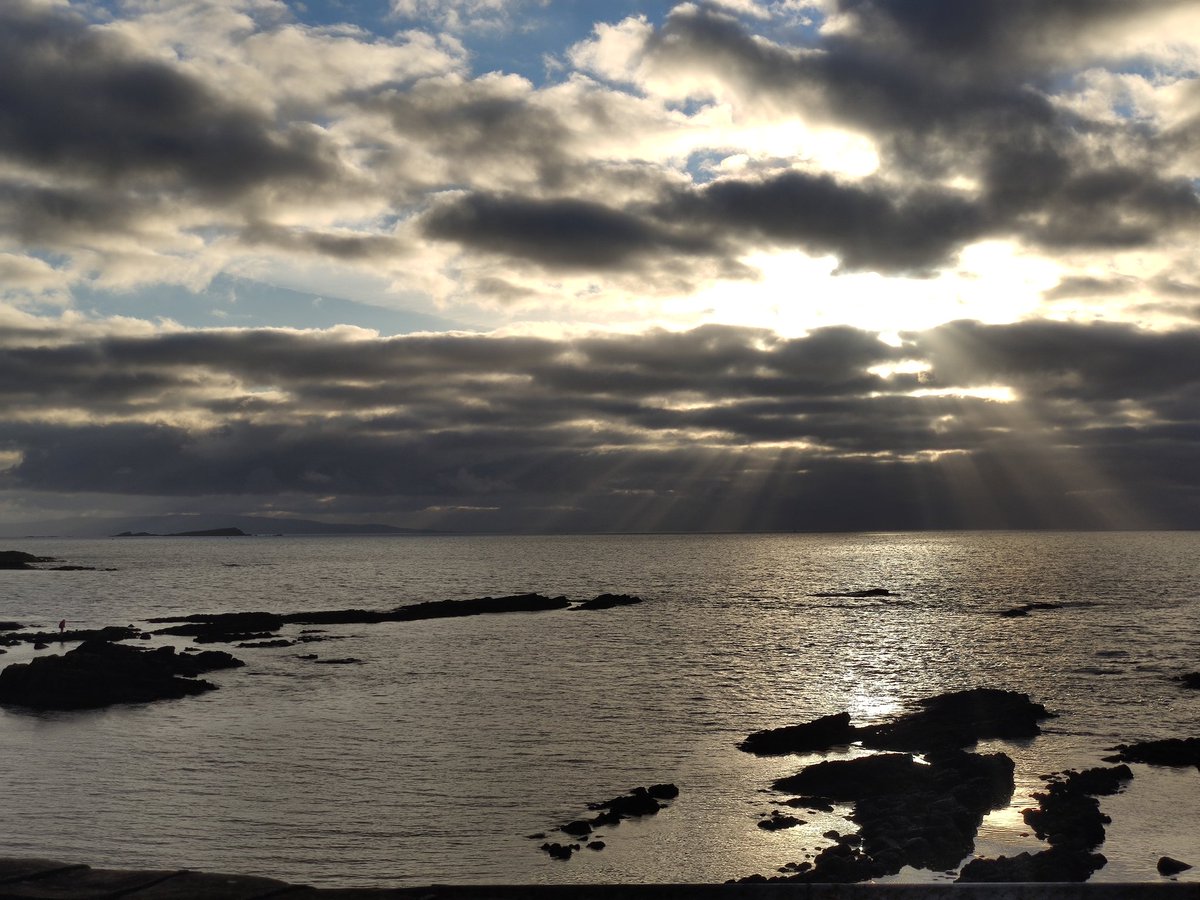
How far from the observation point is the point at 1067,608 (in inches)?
4161

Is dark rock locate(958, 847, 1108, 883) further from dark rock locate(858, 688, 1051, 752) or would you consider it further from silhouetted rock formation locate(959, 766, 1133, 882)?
dark rock locate(858, 688, 1051, 752)

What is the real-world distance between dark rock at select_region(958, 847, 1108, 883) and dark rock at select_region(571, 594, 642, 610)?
89644mm

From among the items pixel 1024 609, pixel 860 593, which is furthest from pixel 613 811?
pixel 860 593

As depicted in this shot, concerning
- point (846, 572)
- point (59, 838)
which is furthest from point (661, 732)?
point (846, 572)

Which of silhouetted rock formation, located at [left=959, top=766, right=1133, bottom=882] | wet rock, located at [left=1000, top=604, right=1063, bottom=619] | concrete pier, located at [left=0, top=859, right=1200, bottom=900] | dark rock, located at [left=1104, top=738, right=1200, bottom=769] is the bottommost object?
wet rock, located at [left=1000, top=604, right=1063, bottom=619]

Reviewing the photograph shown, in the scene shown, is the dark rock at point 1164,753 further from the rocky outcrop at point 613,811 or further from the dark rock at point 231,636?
the dark rock at point 231,636

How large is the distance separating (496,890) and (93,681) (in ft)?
156

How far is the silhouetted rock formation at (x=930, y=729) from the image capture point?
38094mm

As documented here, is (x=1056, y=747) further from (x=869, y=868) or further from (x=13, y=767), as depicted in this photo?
(x=13, y=767)

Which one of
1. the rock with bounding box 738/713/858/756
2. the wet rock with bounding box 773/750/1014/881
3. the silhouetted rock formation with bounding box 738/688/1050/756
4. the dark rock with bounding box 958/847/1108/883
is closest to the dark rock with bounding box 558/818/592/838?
the wet rock with bounding box 773/750/1014/881

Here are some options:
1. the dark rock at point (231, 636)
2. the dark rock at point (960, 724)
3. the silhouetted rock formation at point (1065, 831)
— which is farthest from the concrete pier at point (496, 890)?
the dark rock at point (231, 636)

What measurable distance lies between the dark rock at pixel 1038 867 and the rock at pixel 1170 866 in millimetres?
1231

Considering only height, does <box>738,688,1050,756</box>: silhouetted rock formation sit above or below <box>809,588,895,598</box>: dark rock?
above

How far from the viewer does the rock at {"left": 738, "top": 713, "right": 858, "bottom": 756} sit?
125 ft
